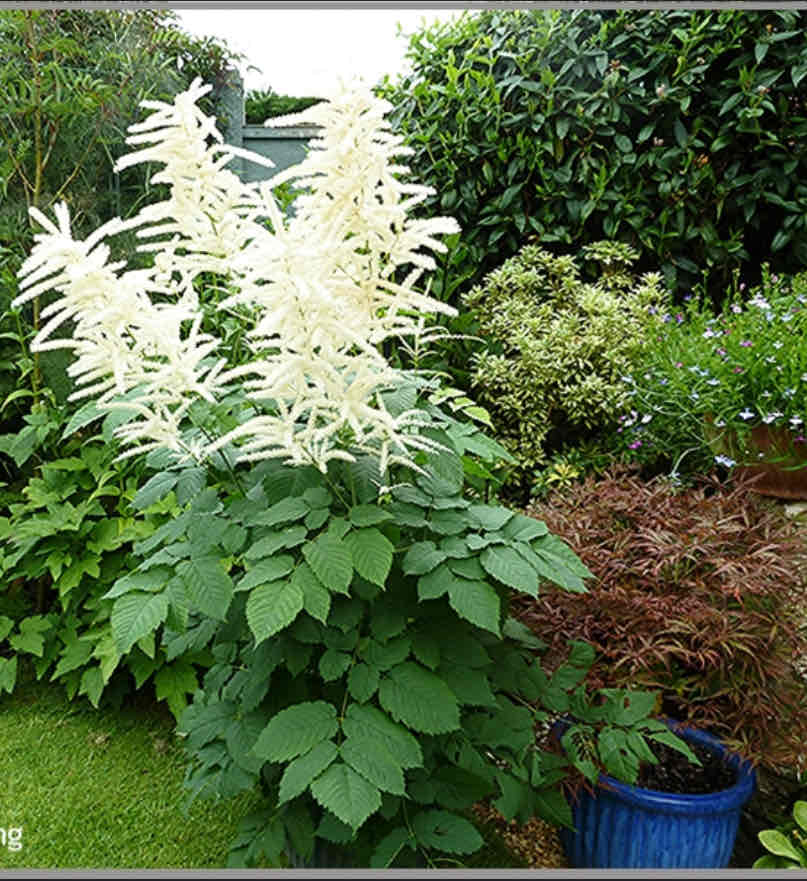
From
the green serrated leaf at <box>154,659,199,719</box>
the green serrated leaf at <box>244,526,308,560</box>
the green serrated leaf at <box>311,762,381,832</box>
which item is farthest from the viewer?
the green serrated leaf at <box>154,659,199,719</box>

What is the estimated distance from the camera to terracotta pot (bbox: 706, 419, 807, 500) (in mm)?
2393

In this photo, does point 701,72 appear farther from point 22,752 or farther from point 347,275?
point 22,752

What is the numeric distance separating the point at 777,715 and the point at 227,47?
11.6 feet

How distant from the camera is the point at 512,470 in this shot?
3.24 m

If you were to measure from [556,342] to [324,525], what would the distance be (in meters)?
1.98

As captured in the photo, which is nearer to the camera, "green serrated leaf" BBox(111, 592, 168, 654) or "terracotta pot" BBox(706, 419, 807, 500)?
"green serrated leaf" BBox(111, 592, 168, 654)

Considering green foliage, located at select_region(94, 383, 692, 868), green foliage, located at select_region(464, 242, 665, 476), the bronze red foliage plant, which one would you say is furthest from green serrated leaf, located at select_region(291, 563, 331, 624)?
green foliage, located at select_region(464, 242, 665, 476)

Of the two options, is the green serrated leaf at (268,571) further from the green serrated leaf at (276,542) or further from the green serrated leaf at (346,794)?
the green serrated leaf at (346,794)

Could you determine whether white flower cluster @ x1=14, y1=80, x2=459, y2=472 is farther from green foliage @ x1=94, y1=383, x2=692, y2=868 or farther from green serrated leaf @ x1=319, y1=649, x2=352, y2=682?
green serrated leaf @ x1=319, y1=649, x2=352, y2=682

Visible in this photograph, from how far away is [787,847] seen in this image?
6.41 ft

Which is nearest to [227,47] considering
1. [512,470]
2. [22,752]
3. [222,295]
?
[222,295]

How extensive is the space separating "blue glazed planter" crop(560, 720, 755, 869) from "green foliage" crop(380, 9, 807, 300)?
7.01 feet

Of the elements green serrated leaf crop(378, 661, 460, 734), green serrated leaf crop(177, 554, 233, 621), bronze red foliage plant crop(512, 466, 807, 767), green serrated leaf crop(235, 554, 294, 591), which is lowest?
bronze red foliage plant crop(512, 466, 807, 767)

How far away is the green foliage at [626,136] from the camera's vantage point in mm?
3189
